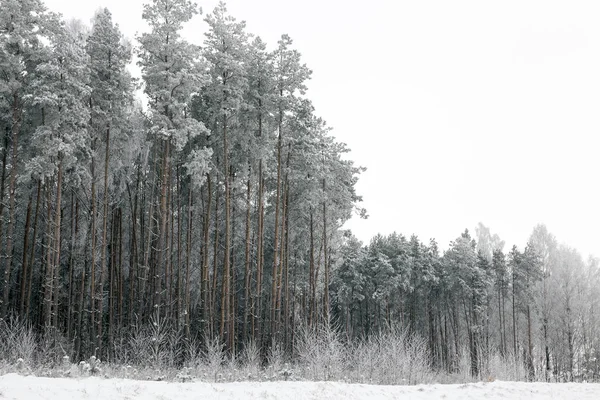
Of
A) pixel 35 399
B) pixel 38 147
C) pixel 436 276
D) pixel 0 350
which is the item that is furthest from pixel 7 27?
pixel 436 276

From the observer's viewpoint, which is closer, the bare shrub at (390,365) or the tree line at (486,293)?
the bare shrub at (390,365)


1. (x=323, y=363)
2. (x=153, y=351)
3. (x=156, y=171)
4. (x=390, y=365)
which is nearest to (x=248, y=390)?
(x=153, y=351)

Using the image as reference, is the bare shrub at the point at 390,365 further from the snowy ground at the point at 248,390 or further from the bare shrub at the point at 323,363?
the snowy ground at the point at 248,390

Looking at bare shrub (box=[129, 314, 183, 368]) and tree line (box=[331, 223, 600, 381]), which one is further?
tree line (box=[331, 223, 600, 381])

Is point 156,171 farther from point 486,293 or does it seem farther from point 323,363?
point 486,293

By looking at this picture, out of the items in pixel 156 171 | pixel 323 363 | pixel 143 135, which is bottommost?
pixel 323 363

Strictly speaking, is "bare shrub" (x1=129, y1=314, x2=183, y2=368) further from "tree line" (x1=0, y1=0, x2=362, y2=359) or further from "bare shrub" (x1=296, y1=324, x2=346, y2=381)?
"bare shrub" (x1=296, y1=324, x2=346, y2=381)

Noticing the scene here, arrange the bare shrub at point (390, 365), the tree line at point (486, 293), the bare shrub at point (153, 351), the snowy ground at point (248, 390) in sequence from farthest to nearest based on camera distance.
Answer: the tree line at point (486, 293) < the bare shrub at point (390, 365) < the bare shrub at point (153, 351) < the snowy ground at point (248, 390)

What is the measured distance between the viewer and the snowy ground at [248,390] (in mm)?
9906

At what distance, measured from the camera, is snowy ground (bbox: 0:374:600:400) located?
9.91 m

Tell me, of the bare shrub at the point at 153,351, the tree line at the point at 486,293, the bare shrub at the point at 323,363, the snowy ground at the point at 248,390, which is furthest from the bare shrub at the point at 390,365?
the tree line at the point at 486,293

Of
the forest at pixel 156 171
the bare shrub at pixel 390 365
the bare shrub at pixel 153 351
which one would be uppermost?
the forest at pixel 156 171

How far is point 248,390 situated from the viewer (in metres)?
12.5

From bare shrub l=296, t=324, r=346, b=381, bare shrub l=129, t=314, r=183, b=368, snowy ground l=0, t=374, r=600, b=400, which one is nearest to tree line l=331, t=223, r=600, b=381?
snowy ground l=0, t=374, r=600, b=400
